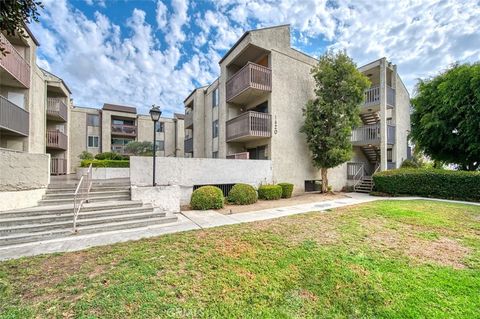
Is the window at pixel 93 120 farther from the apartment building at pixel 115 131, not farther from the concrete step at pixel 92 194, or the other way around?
the concrete step at pixel 92 194

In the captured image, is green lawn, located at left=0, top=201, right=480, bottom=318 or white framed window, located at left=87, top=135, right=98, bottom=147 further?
white framed window, located at left=87, top=135, right=98, bottom=147

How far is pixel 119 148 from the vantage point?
2866cm

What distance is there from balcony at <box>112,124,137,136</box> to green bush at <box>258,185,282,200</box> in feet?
80.6

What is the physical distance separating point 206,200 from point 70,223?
473 cm

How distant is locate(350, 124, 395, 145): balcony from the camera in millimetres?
15811

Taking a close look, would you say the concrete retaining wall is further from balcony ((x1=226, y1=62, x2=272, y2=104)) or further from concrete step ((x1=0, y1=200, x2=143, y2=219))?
balcony ((x1=226, y1=62, x2=272, y2=104))

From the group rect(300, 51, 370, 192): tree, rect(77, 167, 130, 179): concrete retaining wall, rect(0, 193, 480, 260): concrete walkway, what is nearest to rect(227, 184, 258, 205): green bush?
rect(0, 193, 480, 260): concrete walkway

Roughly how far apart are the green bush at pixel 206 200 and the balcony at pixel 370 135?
12796mm

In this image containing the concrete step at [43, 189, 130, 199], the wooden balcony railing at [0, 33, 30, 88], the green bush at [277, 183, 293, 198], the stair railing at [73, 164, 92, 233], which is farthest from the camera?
the green bush at [277, 183, 293, 198]

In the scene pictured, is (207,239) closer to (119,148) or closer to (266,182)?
(266,182)

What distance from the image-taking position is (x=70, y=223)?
5.98 meters

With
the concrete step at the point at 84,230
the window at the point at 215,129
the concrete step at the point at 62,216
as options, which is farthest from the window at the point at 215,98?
the concrete step at the point at 84,230

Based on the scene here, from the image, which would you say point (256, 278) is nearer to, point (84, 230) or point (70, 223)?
point (84, 230)

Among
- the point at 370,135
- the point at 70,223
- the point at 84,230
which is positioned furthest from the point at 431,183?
the point at 70,223
